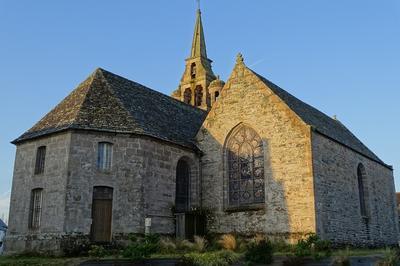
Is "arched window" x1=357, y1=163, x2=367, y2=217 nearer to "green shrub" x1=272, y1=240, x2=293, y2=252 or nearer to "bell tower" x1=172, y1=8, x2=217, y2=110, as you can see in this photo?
"green shrub" x1=272, y1=240, x2=293, y2=252

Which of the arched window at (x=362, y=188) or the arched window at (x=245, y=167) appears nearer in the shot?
Result: the arched window at (x=245, y=167)

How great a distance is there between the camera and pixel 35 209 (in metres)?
20.0

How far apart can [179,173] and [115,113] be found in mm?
4825

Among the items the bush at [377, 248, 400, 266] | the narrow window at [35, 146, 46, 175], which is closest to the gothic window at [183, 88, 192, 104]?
the narrow window at [35, 146, 46, 175]

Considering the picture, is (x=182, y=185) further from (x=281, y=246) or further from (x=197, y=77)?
(x=197, y=77)

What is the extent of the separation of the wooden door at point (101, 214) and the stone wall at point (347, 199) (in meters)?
9.44

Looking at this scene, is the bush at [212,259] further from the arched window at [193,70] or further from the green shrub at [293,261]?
the arched window at [193,70]

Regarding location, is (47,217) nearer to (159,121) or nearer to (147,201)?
(147,201)

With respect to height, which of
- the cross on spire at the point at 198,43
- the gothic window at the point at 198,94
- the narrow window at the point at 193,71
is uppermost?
the cross on spire at the point at 198,43

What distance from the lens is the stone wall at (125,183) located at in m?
19.0

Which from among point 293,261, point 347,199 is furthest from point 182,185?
point 293,261

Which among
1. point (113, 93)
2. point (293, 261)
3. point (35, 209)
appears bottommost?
point (293, 261)

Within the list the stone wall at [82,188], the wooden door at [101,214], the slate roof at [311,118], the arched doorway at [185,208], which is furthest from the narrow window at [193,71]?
the wooden door at [101,214]

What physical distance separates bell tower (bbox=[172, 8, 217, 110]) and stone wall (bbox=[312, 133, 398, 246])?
17226mm
